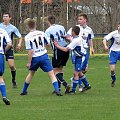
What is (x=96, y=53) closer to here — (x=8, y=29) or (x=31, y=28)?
(x=8, y=29)

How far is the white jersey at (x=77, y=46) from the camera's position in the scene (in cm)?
1391

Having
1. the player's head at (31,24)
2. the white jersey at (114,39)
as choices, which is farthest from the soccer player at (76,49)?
the white jersey at (114,39)

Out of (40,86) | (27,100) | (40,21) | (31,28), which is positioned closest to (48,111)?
(27,100)

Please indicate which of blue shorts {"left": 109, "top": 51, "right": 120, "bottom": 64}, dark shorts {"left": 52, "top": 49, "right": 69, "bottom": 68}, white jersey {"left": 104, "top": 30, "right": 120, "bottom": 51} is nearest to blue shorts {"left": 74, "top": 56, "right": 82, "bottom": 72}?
dark shorts {"left": 52, "top": 49, "right": 69, "bottom": 68}

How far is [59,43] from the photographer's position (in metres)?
14.6

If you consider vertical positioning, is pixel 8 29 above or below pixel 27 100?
above

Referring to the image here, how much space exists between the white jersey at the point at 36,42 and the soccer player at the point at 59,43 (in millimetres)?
761

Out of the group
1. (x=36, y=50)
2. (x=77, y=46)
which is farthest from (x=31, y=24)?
(x=77, y=46)

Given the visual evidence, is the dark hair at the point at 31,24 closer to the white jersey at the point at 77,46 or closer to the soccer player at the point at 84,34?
the white jersey at the point at 77,46

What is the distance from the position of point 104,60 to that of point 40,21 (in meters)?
14.8

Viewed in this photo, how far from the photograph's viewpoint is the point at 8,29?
643 inches

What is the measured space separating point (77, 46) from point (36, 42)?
108 cm

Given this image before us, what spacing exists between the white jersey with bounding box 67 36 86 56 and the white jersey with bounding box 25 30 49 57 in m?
0.63

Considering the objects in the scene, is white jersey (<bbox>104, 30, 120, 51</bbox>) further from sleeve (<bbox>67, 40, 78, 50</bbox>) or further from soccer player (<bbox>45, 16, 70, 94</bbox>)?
sleeve (<bbox>67, 40, 78, 50</bbox>)
